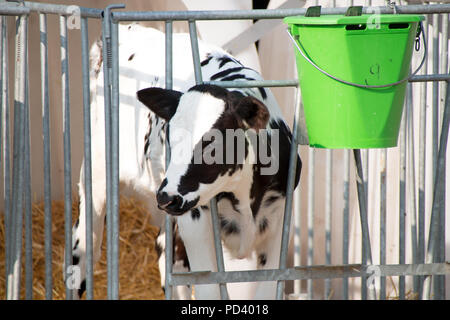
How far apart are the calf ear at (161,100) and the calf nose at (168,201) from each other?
397 mm

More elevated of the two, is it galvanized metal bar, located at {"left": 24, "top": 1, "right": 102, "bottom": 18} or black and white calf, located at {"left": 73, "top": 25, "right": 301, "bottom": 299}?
galvanized metal bar, located at {"left": 24, "top": 1, "right": 102, "bottom": 18}

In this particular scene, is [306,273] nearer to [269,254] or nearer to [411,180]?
[269,254]

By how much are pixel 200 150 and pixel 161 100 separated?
11.1 inches

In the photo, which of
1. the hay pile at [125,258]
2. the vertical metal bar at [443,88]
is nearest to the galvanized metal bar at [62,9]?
the vertical metal bar at [443,88]

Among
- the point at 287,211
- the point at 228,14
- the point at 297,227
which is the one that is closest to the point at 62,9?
the point at 228,14

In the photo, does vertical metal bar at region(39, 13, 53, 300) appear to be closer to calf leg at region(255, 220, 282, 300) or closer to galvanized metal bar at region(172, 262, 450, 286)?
galvanized metal bar at region(172, 262, 450, 286)

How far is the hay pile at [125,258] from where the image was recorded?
5.29 m

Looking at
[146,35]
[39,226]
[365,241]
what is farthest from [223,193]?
[39,226]

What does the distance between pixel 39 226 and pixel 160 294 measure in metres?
1.17

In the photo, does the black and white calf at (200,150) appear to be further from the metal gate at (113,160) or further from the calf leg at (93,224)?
the metal gate at (113,160)

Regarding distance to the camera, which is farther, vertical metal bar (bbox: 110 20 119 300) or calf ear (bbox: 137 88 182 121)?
calf ear (bbox: 137 88 182 121)

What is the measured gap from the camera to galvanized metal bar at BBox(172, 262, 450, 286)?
2.86 m

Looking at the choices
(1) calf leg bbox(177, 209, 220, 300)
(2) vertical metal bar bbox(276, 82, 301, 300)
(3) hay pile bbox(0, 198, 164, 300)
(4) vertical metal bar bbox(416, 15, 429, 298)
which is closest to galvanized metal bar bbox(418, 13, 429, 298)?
(4) vertical metal bar bbox(416, 15, 429, 298)

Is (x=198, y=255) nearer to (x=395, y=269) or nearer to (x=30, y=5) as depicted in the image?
(x=395, y=269)
